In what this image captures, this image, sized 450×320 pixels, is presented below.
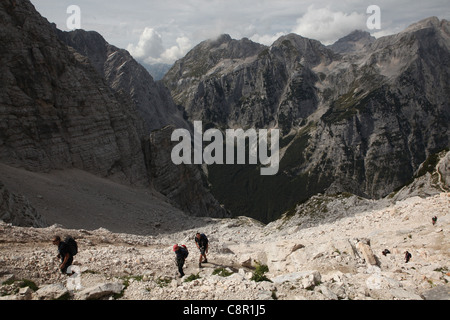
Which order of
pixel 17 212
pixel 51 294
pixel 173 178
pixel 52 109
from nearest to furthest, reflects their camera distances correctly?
1. pixel 51 294
2. pixel 17 212
3. pixel 52 109
4. pixel 173 178

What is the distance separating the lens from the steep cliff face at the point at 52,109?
2057 inches

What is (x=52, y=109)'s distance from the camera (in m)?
57.6

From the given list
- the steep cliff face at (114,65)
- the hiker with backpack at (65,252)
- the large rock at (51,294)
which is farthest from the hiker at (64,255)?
the steep cliff face at (114,65)

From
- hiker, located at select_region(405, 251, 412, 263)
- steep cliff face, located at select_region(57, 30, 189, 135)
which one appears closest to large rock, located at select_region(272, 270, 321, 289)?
hiker, located at select_region(405, 251, 412, 263)

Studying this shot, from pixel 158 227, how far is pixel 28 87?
116ft

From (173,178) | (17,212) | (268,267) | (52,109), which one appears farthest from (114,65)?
(268,267)

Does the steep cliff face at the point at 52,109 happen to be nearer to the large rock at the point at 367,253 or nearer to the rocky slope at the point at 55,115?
the rocky slope at the point at 55,115

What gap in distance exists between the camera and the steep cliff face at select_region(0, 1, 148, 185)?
5225cm

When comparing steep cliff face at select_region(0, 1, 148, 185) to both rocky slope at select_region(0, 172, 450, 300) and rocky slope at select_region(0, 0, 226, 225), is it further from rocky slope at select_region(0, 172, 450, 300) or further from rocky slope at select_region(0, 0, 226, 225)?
rocky slope at select_region(0, 172, 450, 300)

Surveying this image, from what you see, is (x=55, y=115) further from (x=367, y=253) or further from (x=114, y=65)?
(x=114, y=65)

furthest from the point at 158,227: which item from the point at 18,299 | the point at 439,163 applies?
the point at 439,163

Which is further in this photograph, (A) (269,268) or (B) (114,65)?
(B) (114,65)

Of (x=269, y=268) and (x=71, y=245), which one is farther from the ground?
(x=71, y=245)
